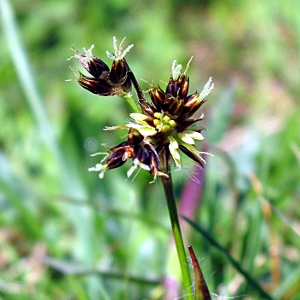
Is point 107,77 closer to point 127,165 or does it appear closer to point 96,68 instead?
point 96,68

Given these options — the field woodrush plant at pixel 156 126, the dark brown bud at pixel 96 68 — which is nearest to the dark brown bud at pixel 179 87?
the field woodrush plant at pixel 156 126

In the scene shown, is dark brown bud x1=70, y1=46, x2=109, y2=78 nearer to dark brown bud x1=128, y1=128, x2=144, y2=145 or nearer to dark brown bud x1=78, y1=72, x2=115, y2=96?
dark brown bud x1=78, y1=72, x2=115, y2=96

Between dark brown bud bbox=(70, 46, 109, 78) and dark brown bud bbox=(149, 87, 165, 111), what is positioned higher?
dark brown bud bbox=(70, 46, 109, 78)

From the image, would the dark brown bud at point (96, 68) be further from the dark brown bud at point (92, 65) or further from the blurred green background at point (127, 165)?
the blurred green background at point (127, 165)

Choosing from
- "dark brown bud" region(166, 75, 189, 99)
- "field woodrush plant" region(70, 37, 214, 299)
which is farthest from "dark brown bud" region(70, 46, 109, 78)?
"dark brown bud" region(166, 75, 189, 99)

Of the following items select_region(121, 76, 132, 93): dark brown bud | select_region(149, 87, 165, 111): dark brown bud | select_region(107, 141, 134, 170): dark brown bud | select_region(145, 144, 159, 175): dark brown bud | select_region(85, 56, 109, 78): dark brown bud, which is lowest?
select_region(145, 144, 159, 175): dark brown bud

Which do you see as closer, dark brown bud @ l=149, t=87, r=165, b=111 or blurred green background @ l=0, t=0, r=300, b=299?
dark brown bud @ l=149, t=87, r=165, b=111

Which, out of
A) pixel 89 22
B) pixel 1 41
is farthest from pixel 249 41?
pixel 1 41

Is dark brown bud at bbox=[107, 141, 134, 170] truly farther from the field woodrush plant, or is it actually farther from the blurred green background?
the blurred green background
